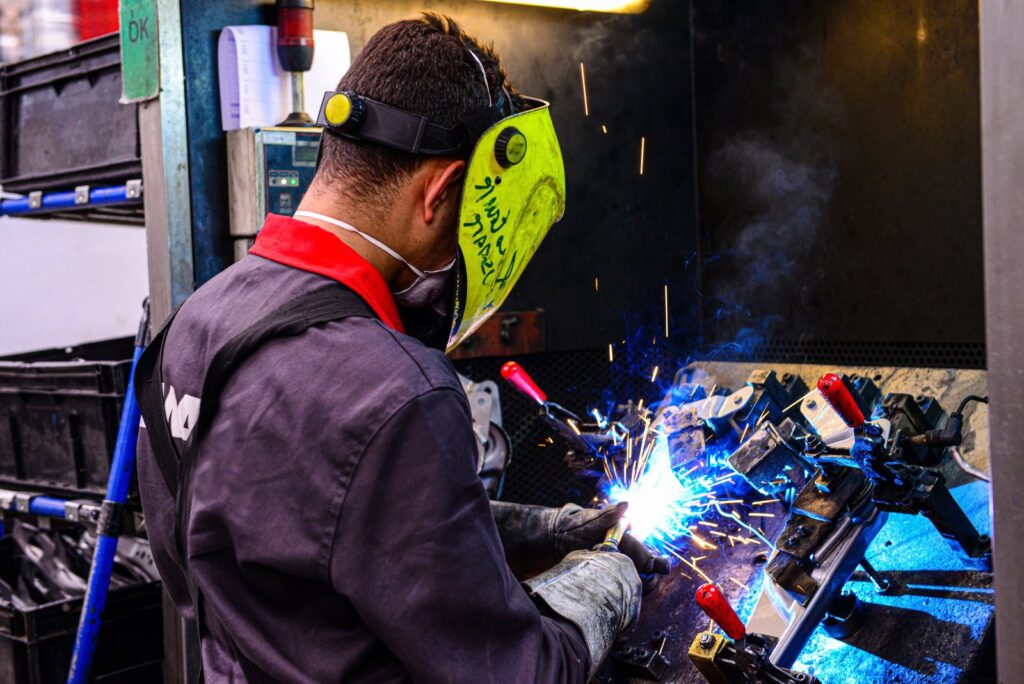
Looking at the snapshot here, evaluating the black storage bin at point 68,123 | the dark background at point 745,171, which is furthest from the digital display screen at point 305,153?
the black storage bin at point 68,123

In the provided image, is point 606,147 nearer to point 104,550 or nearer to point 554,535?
point 554,535

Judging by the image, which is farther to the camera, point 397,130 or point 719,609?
point 719,609

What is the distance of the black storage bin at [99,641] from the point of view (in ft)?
8.08

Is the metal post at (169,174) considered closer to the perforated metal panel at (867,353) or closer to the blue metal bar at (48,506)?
the blue metal bar at (48,506)

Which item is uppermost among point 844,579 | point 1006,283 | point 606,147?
point 606,147

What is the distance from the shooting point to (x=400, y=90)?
114cm

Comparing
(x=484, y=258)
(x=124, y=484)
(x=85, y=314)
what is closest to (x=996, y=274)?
(x=484, y=258)

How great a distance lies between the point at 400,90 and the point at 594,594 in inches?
30.0

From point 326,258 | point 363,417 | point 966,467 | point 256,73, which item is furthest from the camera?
point 256,73

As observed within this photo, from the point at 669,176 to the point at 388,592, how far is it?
2000 millimetres

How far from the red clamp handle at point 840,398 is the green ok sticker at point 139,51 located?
1.54 metres

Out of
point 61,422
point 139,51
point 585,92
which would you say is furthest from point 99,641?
point 585,92

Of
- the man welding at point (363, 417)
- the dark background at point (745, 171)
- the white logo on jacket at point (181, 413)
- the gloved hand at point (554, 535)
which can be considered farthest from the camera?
the dark background at point (745, 171)

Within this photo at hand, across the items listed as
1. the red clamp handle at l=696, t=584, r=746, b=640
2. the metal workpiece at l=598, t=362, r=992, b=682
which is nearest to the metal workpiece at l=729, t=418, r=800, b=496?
the metal workpiece at l=598, t=362, r=992, b=682
